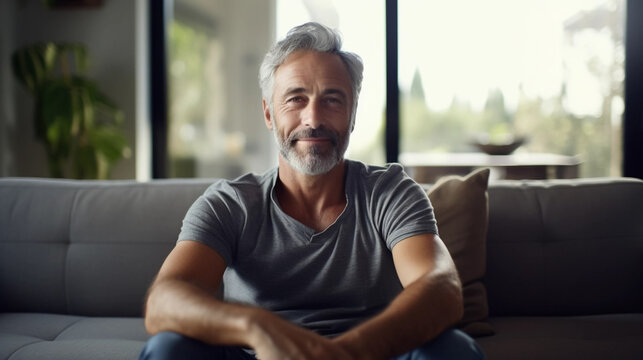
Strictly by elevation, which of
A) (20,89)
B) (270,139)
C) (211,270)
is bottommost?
(211,270)

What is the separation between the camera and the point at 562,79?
3.55m

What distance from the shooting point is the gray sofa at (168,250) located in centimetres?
171

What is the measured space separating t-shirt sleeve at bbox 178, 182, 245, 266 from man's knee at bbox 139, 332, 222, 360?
25 cm

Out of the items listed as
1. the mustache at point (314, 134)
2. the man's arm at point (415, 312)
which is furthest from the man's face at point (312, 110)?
the man's arm at point (415, 312)

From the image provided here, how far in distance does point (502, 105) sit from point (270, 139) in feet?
5.36

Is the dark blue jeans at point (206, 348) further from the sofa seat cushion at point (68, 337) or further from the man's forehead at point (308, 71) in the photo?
the man's forehead at point (308, 71)

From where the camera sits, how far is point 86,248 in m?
1.79

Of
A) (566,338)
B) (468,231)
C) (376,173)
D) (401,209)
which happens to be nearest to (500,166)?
(468,231)

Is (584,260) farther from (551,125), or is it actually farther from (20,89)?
(20,89)

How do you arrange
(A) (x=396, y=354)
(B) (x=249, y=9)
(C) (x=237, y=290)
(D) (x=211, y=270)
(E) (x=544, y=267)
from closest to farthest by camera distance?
(A) (x=396, y=354) < (D) (x=211, y=270) < (C) (x=237, y=290) < (E) (x=544, y=267) < (B) (x=249, y=9)

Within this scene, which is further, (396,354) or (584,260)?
(584,260)

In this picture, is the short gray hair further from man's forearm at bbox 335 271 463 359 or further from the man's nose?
man's forearm at bbox 335 271 463 359

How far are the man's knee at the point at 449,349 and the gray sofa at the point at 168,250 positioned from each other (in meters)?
0.58

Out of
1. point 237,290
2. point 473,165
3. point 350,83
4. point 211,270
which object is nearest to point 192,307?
point 211,270
